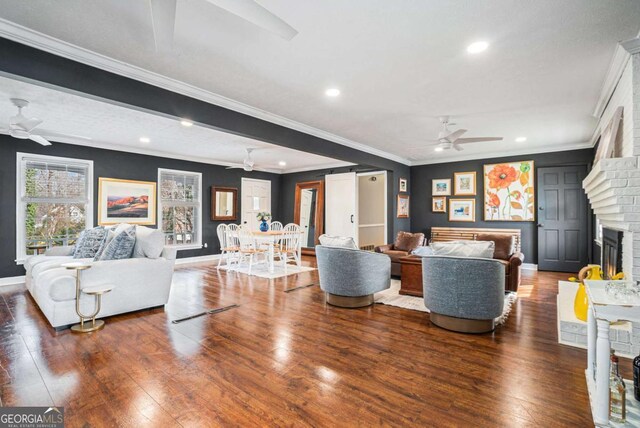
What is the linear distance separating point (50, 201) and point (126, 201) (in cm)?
125

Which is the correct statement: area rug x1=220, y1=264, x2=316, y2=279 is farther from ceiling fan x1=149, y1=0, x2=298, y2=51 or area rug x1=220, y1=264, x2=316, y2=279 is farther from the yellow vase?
ceiling fan x1=149, y1=0, x2=298, y2=51

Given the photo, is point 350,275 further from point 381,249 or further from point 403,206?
point 403,206

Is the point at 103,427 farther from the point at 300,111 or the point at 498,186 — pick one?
the point at 498,186

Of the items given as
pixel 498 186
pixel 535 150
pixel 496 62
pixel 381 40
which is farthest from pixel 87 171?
pixel 535 150

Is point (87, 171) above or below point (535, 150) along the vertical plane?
below

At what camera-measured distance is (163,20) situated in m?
1.76

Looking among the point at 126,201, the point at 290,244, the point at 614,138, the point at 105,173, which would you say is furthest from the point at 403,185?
the point at 105,173

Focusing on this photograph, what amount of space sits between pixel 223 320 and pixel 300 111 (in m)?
2.84

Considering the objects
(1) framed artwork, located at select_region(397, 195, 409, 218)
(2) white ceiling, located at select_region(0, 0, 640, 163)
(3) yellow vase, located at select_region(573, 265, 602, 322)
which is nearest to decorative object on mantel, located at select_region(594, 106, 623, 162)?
(2) white ceiling, located at select_region(0, 0, 640, 163)

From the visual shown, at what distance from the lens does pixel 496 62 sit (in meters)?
2.88

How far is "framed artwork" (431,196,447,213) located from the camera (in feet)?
25.8

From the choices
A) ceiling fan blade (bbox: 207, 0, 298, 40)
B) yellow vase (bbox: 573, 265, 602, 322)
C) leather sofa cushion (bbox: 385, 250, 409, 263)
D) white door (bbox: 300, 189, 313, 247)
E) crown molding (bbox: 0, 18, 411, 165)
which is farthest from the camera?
white door (bbox: 300, 189, 313, 247)

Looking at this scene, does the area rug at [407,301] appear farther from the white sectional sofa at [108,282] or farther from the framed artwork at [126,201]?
the framed artwork at [126,201]

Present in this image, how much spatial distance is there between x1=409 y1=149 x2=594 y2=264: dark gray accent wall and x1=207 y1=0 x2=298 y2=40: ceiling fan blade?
22.4 feet
